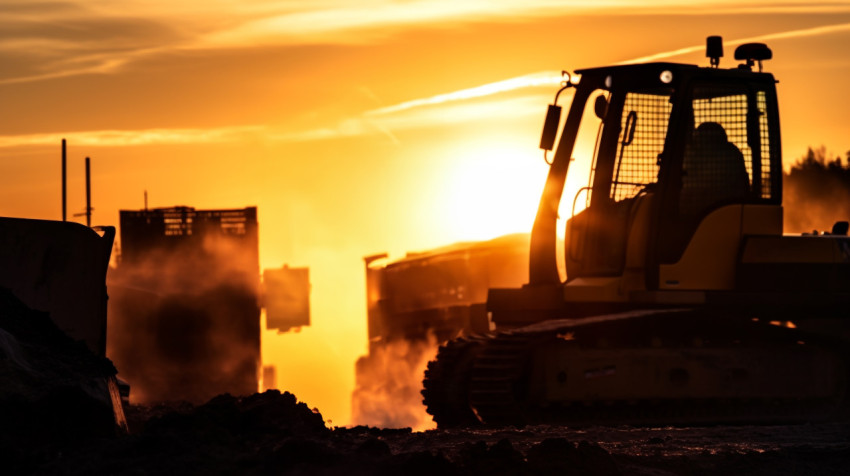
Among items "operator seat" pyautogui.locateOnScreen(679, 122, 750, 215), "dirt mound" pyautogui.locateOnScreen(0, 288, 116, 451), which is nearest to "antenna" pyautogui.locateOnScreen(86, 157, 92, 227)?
"operator seat" pyautogui.locateOnScreen(679, 122, 750, 215)

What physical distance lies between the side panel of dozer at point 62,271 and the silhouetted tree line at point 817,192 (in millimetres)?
40821

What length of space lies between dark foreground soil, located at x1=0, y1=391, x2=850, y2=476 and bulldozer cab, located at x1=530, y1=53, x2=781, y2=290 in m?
2.03

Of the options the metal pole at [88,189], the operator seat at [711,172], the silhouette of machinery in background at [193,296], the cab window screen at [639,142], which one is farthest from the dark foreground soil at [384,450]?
the metal pole at [88,189]

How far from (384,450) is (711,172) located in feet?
18.7

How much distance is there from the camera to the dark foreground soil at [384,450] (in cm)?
802

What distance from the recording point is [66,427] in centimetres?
903

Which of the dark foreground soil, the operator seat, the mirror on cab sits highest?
the mirror on cab

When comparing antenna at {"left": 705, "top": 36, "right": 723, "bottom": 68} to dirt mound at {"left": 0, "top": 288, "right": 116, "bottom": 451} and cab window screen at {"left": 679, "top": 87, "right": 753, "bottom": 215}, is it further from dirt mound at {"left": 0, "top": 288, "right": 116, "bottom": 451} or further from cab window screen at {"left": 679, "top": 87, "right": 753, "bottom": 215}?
dirt mound at {"left": 0, "top": 288, "right": 116, "bottom": 451}

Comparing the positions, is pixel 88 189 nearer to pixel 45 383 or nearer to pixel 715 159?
pixel 715 159

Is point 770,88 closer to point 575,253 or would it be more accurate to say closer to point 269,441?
point 575,253

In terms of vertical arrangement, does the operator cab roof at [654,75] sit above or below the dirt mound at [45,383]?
above

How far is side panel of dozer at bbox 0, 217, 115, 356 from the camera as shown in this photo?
37.0ft

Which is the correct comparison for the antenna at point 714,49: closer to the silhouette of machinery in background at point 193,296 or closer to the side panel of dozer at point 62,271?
the side panel of dozer at point 62,271

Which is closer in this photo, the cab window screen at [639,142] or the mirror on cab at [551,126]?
the mirror on cab at [551,126]
